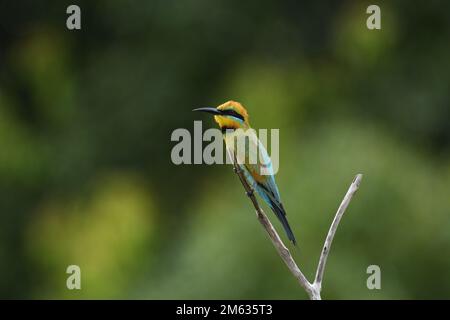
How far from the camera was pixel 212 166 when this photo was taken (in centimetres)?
786

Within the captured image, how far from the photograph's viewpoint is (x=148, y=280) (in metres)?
6.52

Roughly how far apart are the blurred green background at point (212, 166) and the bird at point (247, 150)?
153cm

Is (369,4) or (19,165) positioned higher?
(369,4)

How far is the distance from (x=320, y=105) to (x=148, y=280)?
2.11 metres

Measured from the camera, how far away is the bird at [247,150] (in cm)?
360

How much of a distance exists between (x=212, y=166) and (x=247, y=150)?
4.19m

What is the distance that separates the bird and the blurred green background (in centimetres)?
153

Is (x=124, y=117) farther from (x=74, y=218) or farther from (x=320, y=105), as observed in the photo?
(x=320, y=105)

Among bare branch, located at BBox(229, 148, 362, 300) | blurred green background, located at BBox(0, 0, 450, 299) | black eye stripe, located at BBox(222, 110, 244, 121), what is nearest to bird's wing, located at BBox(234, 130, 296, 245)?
black eye stripe, located at BBox(222, 110, 244, 121)

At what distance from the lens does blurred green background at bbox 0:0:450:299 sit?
18.7 ft

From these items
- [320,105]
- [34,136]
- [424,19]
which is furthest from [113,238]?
[424,19]

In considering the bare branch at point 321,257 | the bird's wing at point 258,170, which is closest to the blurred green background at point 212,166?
the bird's wing at point 258,170

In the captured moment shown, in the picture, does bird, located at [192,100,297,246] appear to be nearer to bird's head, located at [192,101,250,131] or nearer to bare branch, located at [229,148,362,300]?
bird's head, located at [192,101,250,131]

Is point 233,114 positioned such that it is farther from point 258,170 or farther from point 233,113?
point 258,170
